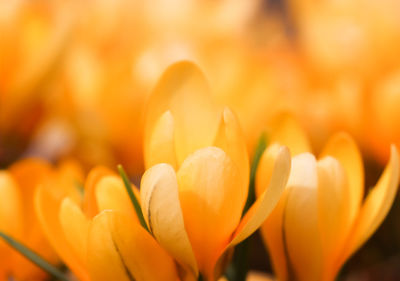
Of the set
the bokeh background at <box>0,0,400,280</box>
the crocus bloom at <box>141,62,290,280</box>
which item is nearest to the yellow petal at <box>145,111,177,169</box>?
the crocus bloom at <box>141,62,290,280</box>

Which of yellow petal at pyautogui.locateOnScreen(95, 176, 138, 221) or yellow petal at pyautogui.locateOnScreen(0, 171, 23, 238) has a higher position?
yellow petal at pyautogui.locateOnScreen(0, 171, 23, 238)

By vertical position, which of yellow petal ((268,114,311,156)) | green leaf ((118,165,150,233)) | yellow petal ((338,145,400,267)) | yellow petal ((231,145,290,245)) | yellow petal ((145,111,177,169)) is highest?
yellow petal ((145,111,177,169))

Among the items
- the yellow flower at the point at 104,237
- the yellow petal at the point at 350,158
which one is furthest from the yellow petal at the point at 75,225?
the yellow petal at the point at 350,158

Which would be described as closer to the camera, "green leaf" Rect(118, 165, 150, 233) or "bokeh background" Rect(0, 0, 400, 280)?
"green leaf" Rect(118, 165, 150, 233)

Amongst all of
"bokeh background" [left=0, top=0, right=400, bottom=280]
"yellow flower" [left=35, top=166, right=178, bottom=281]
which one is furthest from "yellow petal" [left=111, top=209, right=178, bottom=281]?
"bokeh background" [left=0, top=0, right=400, bottom=280]

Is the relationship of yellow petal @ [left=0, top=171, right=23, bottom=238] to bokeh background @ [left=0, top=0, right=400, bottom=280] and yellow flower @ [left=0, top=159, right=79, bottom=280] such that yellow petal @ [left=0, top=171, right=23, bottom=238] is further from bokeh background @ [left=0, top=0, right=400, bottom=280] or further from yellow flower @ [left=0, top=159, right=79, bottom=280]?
bokeh background @ [left=0, top=0, right=400, bottom=280]
